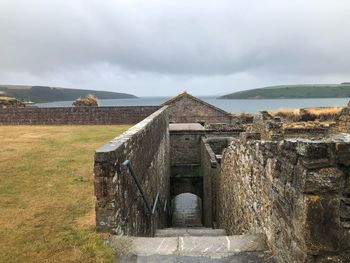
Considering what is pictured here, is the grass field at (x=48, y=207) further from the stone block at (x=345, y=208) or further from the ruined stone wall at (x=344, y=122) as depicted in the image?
the ruined stone wall at (x=344, y=122)

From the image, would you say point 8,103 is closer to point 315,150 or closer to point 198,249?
point 198,249

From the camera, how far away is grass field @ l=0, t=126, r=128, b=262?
211 inches

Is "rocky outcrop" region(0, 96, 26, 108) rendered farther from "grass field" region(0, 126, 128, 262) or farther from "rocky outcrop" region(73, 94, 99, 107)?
"grass field" region(0, 126, 128, 262)

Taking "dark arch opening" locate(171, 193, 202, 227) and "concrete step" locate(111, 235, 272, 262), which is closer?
"concrete step" locate(111, 235, 272, 262)

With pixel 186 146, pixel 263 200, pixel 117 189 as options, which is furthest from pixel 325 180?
pixel 186 146

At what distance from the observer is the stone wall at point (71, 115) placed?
86.1 ft

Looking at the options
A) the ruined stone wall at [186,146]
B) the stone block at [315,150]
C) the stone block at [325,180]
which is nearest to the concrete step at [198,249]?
the stone block at [325,180]

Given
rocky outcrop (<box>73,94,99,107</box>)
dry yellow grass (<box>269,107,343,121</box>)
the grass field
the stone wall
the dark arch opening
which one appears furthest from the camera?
dry yellow grass (<box>269,107,343,121</box>)

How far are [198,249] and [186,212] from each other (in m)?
23.0

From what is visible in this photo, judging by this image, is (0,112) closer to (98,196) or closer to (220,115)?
(220,115)

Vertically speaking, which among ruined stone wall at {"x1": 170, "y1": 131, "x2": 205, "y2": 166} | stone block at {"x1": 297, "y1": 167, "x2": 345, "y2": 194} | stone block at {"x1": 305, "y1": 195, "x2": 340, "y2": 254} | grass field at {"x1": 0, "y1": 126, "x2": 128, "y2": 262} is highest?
stone block at {"x1": 297, "y1": 167, "x2": 345, "y2": 194}

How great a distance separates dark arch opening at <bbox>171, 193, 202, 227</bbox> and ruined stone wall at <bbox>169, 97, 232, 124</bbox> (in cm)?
776

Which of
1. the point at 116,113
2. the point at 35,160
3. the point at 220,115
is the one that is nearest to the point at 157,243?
the point at 35,160

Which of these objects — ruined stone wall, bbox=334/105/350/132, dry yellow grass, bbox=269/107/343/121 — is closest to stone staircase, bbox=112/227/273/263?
ruined stone wall, bbox=334/105/350/132
